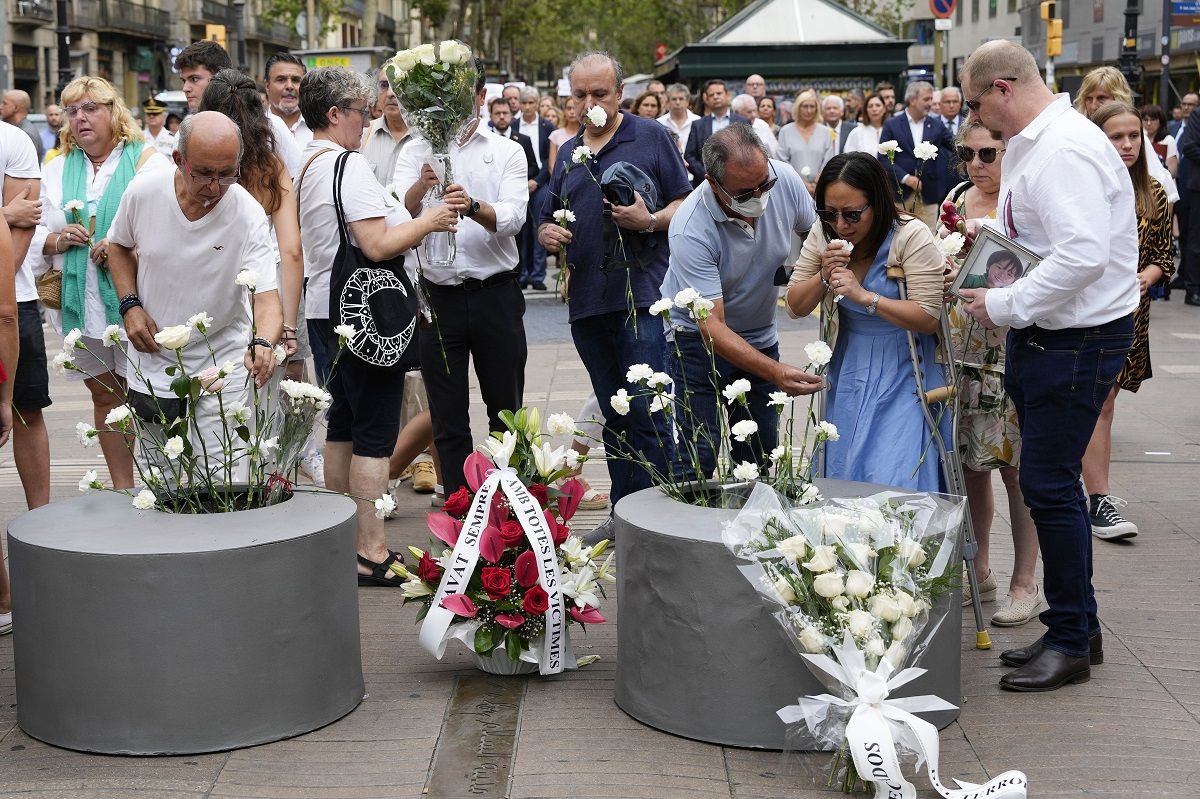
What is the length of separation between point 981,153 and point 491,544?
244 cm

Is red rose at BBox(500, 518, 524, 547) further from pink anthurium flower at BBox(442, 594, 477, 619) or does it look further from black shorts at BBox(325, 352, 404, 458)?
black shorts at BBox(325, 352, 404, 458)

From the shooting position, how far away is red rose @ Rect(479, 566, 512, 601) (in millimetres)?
4695

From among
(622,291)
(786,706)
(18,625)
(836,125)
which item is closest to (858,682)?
(786,706)

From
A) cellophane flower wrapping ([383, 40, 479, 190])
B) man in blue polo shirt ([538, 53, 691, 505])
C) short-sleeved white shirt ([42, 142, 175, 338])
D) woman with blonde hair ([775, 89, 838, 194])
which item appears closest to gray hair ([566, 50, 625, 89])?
man in blue polo shirt ([538, 53, 691, 505])

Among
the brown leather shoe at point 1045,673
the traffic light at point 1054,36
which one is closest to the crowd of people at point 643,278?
the brown leather shoe at point 1045,673

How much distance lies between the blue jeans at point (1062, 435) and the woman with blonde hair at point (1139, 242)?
2.00m

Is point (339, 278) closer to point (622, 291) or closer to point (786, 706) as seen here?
point (622, 291)

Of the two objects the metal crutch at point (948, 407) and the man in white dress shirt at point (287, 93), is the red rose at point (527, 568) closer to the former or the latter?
the metal crutch at point (948, 407)

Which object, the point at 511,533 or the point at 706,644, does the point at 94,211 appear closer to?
the point at 511,533

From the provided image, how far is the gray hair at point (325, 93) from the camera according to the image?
19.0ft

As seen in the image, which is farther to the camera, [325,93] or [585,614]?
[325,93]

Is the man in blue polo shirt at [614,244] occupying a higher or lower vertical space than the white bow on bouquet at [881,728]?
higher

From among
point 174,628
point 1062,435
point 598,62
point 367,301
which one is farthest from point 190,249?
point 1062,435

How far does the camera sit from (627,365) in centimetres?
657
